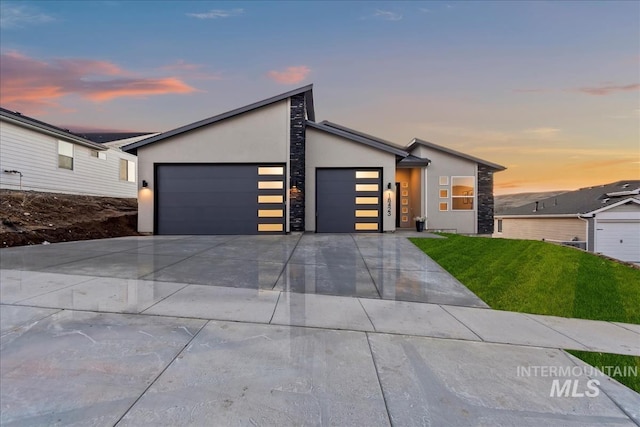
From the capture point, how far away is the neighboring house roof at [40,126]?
1238cm

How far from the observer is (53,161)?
47.6 feet

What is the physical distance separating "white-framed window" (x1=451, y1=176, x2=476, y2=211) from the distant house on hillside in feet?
29.2

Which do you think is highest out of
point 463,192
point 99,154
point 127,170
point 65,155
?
point 99,154

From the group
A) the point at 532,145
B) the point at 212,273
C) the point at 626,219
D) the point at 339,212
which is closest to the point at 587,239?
the point at 626,219

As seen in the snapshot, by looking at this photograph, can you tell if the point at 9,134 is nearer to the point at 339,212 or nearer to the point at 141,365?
the point at 339,212

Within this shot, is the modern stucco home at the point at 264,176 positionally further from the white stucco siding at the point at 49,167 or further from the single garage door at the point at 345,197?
the white stucco siding at the point at 49,167

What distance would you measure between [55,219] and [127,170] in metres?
9.44

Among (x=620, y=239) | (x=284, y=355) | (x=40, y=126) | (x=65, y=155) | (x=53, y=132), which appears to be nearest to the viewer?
(x=284, y=355)

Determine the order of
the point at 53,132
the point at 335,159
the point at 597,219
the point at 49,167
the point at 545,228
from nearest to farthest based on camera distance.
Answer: the point at 335,159 < the point at 53,132 < the point at 49,167 < the point at 597,219 < the point at 545,228

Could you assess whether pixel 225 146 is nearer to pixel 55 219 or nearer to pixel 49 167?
pixel 55 219

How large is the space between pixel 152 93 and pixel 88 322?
16998 millimetres

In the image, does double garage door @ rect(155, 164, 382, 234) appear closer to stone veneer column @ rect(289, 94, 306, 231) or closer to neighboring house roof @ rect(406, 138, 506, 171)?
stone veneer column @ rect(289, 94, 306, 231)

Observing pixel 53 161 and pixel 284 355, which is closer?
pixel 284 355

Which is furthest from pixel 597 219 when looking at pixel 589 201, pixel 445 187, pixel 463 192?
pixel 445 187
